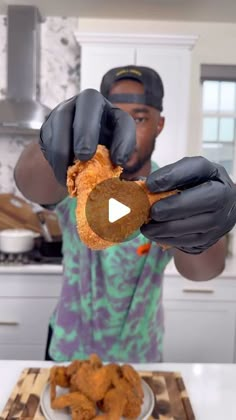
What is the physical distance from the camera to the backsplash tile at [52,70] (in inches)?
95.9

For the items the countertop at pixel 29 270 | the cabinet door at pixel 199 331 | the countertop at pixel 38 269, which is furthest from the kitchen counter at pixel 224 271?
the countertop at pixel 29 270

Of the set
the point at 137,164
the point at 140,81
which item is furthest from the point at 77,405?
the point at 140,81

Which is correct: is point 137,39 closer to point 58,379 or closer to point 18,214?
point 18,214

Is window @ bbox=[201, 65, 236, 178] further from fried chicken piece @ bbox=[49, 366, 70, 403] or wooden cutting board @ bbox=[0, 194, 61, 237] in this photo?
fried chicken piece @ bbox=[49, 366, 70, 403]

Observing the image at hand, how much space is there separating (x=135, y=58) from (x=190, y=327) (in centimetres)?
145

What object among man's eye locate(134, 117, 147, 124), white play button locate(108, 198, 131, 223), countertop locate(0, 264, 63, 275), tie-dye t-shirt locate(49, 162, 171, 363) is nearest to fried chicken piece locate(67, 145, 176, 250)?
white play button locate(108, 198, 131, 223)

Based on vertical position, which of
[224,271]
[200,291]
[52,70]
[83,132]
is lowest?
[200,291]

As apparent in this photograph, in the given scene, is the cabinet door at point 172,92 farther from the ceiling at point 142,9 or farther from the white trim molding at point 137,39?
the ceiling at point 142,9

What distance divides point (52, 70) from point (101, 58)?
1.50ft

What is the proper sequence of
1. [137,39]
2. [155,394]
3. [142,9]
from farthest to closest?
1. [142,9]
2. [137,39]
3. [155,394]

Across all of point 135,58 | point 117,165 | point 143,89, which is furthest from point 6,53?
point 117,165

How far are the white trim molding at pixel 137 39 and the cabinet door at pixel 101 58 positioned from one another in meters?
0.03

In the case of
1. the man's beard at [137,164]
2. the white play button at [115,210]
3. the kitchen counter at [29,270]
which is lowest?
the kitchen counter at [29,270]

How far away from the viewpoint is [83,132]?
512 mm
